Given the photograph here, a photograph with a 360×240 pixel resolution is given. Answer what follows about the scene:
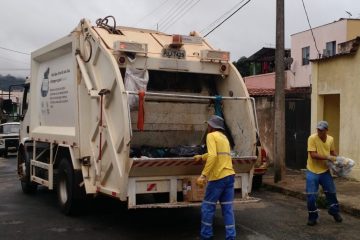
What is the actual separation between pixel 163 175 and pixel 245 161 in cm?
120

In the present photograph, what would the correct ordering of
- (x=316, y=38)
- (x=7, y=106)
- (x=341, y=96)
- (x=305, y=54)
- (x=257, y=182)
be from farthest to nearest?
(x=305, y=54)
(x=316, y=38)
(x=341, y=96)
(x=7, y=106)
(x=257, y=182)

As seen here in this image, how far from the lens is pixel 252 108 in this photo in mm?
7855

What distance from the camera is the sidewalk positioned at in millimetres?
9234

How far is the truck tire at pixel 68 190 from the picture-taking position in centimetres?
827

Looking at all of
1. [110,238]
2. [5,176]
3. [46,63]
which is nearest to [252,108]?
[110,238]

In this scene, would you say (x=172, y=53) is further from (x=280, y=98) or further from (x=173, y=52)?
(x=280, y=98)

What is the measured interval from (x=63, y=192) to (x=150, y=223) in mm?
1692

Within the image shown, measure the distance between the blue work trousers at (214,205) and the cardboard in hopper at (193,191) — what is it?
486 mm

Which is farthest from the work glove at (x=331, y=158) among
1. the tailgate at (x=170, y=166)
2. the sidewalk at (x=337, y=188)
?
the sidewalk at (x=337, y=188)

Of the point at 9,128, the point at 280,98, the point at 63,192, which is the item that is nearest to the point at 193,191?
the point at 63,192

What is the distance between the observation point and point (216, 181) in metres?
6.57

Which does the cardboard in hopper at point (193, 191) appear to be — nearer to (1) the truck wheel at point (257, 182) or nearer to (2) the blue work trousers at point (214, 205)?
(2) the blue work trousers at point (214, 205)

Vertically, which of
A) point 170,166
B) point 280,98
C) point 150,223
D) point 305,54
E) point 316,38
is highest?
point 316,38

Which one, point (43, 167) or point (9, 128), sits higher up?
point (9, 128)
